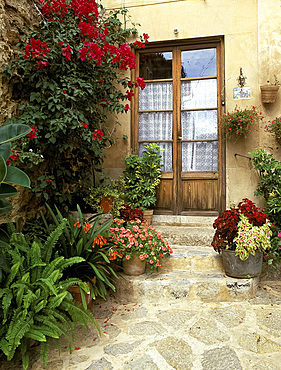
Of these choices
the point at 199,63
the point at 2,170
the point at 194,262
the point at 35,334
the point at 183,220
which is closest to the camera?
the point at 2,170

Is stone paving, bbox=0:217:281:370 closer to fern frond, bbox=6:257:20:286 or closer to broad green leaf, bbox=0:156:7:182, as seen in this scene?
fern frond, bbox=6:257:20:286

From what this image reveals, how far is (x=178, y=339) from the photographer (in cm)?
233

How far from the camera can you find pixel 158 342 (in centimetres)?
229

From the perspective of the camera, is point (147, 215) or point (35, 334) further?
point (147, 215)

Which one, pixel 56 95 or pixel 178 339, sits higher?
pixel 56 95

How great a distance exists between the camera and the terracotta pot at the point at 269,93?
409 centimetres

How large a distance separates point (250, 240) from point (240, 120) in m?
1.84

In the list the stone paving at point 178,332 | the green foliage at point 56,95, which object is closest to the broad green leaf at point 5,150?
the green foliage at point 56,95

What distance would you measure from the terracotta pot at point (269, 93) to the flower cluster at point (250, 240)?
6.52 feet

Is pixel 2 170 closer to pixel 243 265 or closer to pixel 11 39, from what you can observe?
pixel 11 39

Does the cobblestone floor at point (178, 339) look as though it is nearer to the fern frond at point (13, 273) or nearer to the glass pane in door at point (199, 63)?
the fern frond at point (13, 273)

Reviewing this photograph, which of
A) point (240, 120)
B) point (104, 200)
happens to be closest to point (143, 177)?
point (104, 200)

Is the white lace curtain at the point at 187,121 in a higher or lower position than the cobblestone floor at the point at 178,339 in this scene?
higher

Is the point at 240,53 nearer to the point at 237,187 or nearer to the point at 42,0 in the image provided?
the point at 237,187
